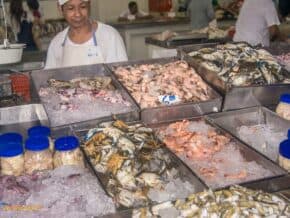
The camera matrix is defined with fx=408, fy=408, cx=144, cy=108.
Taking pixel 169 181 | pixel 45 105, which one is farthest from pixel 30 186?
pixel 45 105

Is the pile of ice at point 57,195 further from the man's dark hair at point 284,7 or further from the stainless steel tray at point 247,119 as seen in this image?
the man's dark hair at point 284,7

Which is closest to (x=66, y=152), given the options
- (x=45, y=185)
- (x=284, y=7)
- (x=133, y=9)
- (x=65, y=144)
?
(x=65, y=144)

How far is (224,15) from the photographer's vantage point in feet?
24.0

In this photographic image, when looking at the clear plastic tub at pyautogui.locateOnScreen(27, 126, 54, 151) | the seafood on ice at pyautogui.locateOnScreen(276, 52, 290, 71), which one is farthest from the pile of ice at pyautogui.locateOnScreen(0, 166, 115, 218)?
the seafood on ice at pyautogui.locateOnScreen(276, 52, 290, 71)

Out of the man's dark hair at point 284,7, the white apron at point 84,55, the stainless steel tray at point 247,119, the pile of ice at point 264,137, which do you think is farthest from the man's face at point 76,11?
the man's dark hair at point 284,7

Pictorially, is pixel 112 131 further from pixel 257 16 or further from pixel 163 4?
pixel 163 4

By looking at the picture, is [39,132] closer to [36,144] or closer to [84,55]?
[36,144]

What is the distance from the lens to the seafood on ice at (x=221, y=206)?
1.18 metres

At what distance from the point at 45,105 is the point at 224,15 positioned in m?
5.93

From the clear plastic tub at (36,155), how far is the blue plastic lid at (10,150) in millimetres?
30

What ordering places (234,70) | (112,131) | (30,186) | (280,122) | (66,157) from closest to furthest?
1. (30,186)
2. (66,157)
3. (112,131)
4. (280,122)
5. (234,70)

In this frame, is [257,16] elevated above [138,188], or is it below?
above

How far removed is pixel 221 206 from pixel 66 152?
571 millimetres

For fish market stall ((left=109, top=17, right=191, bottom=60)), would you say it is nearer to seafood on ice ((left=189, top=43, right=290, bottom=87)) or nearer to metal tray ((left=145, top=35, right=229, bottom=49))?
metal tray ((left=145, top=35, right=229, bottom=49))
